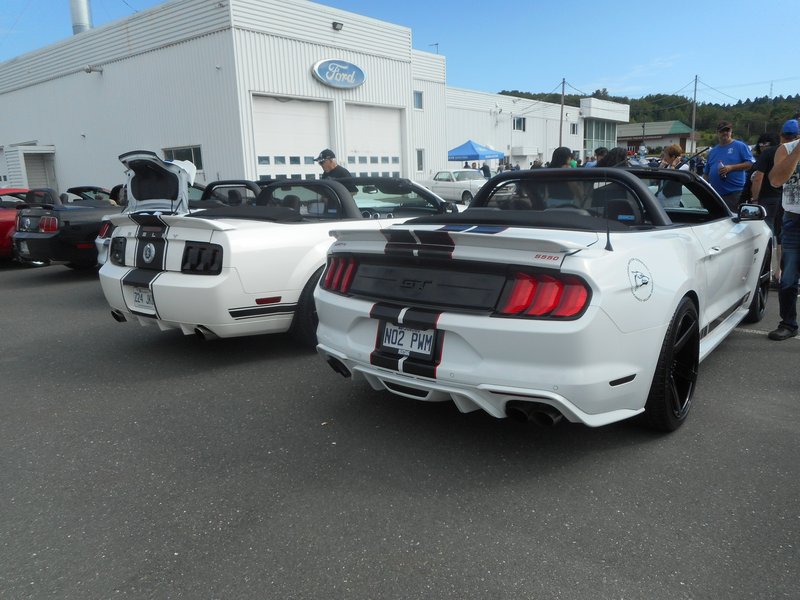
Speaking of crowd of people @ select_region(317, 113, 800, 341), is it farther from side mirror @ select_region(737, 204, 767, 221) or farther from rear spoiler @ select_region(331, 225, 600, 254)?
rear spoiler @ select_region(331, 225, 600, 254)

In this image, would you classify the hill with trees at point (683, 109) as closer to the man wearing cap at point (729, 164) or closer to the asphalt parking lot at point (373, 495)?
the man wearing cap at point (729, 164)

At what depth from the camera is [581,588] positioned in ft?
6.72

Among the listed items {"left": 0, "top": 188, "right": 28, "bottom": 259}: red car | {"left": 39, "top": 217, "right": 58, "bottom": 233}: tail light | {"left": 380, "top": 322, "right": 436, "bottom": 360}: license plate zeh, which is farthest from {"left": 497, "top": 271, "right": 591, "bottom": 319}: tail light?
{"left": 0, "top": 188, "right": 28, "bottom": 259}: red car

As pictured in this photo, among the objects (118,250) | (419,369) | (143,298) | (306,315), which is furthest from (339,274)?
(118,250)

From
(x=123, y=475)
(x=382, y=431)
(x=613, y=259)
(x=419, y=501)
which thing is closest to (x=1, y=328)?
(x=123, y=475)

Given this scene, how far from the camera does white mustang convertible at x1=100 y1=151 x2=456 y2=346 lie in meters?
4.25

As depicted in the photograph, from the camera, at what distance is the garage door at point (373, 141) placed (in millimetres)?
21547

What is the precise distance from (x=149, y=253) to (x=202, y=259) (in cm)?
56

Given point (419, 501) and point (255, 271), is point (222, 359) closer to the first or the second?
point (255, 271)

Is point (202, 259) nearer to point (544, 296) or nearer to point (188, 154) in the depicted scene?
point (544, 296)

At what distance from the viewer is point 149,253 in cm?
456

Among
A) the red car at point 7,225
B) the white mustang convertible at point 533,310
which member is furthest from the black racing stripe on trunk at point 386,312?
the red car at point 7,225

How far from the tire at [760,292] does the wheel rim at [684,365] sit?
2171 millimetres

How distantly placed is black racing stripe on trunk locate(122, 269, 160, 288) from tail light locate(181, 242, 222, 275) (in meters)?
0.29
